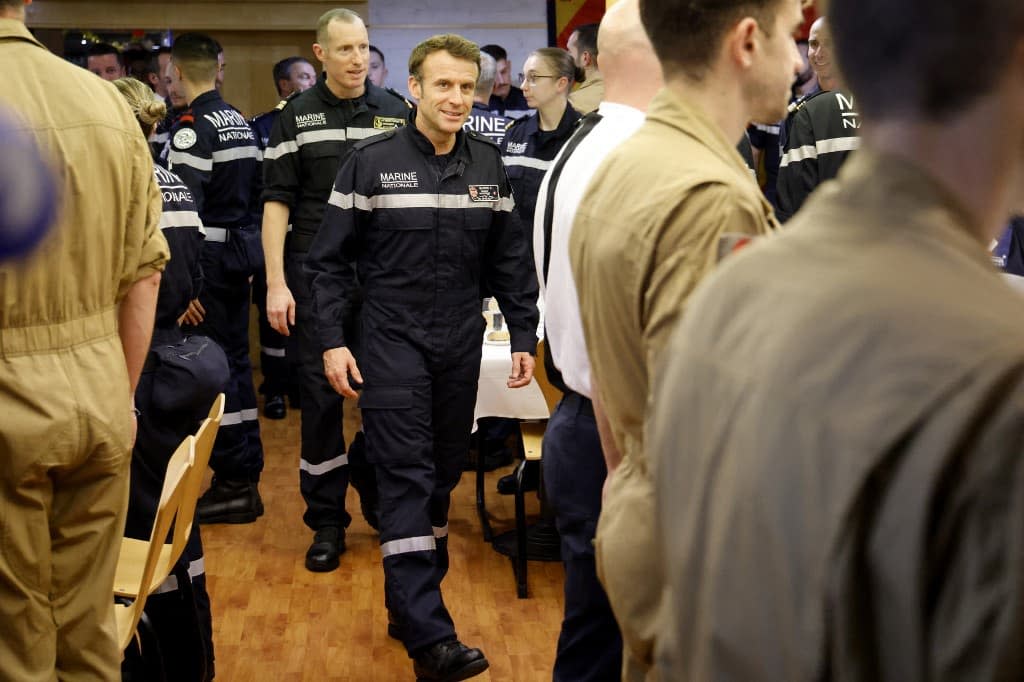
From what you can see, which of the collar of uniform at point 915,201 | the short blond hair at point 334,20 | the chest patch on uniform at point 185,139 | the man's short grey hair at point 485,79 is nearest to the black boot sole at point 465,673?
the short blond hair at point 334,20

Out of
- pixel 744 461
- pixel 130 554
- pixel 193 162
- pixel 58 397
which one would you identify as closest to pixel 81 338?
pixel 58 397

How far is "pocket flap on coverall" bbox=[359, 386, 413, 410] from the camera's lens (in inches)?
142

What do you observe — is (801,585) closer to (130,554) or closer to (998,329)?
(998,329)

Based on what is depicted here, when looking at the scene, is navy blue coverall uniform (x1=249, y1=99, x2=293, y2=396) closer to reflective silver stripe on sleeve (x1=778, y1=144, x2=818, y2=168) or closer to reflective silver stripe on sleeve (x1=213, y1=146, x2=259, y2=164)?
reflective silver stripe on sleeve (x1=213, y1=146, x2=259, y2=164)

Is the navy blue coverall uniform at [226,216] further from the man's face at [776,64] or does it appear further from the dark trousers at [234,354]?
the man's face at [776,64]

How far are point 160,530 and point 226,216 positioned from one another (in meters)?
3.12

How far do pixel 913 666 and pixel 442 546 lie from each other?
318 centimetres

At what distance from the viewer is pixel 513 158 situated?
20.7 feet

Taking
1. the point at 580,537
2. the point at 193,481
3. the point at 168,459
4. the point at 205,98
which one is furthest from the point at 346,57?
the point at 580,537

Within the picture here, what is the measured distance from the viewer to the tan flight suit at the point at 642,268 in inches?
61.7

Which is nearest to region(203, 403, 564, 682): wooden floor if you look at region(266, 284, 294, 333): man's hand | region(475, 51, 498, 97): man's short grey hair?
region(266, 284, 294, 333): man's hand

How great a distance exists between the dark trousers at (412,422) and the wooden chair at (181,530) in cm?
67

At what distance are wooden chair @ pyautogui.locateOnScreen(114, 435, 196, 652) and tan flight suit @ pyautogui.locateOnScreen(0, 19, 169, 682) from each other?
0.38 ft

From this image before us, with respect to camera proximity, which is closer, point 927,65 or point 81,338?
point 927,65
